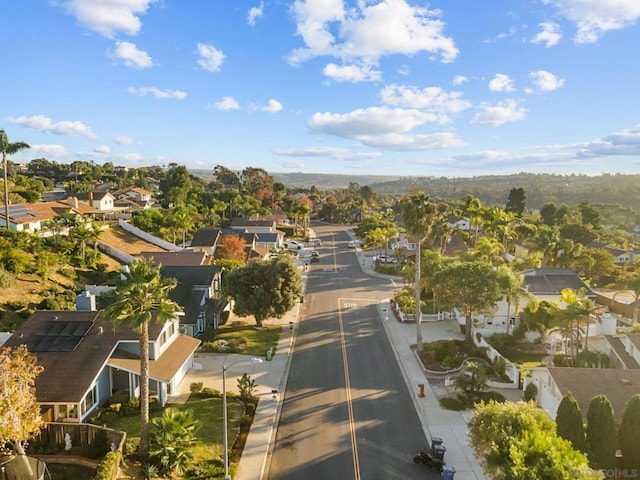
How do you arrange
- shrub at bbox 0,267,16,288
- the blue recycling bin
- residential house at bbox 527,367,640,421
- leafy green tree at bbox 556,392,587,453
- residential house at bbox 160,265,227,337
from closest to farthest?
leafy green tree at bbox 556,392,587,453
the blue recycling bin
residential house at bbox 527,367,640,421
residential house at bbox 160,265,227,337
shrub at bbox 0,267,16,288

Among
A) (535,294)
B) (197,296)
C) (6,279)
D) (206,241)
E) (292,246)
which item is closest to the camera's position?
(6,279)

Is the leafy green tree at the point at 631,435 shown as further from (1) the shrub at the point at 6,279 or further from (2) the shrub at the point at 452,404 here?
(1) the shrub at the point at 6,279

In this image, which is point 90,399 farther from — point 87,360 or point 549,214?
point 549,214

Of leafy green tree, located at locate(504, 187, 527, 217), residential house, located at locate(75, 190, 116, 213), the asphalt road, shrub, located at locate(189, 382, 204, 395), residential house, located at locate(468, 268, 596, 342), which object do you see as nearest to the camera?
the asphalt road

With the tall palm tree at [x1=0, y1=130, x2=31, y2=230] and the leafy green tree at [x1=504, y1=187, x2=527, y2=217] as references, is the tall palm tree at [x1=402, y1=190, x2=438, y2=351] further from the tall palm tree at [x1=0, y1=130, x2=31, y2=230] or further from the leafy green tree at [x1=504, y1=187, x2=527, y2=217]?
the leafy green tree at [x1=504, y1=187, x2=527, y2=217]

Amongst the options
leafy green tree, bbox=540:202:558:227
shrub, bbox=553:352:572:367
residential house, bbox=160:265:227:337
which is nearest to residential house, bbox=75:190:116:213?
residential house, bbox=160:265:227:337

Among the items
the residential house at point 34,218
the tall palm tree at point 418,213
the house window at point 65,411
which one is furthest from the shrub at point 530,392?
the residential house at point 34,218

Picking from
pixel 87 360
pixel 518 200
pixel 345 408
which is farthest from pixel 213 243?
pixel 518 200
